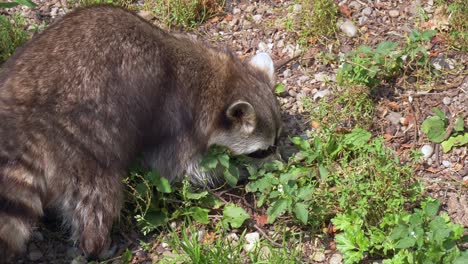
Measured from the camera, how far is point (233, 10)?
625 centimetres

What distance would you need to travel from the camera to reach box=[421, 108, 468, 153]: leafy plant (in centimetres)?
512

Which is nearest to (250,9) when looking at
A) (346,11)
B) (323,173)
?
(346,11)

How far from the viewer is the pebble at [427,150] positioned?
5.15m

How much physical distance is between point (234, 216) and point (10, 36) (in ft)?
7.34

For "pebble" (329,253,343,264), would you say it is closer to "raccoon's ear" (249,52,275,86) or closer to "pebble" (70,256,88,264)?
"raccoon's ear" (249,52,275,86)

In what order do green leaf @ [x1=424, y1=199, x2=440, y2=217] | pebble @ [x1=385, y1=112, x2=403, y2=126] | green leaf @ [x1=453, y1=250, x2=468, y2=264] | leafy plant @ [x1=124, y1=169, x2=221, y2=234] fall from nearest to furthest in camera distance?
green leaf @ [x1=453, y1=250, x2=468, y2=264], green leaf @ [x1=424, y1=199, x2=440, y2=217], leafy plant @ [x1=124, y1=169, x2=221, y2=234], pebble @ [x1=385, y1=112, x2=403, y2=126]

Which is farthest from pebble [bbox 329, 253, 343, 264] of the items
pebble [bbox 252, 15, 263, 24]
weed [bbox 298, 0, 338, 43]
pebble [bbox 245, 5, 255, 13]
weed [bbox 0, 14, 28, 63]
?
weed [bbox 0, 14, 28, 63]

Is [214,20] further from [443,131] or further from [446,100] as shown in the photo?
[443,131]

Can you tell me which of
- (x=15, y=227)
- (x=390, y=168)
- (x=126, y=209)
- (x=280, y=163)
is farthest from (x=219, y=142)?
(x=15, y=227)

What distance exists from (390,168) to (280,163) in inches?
28.9

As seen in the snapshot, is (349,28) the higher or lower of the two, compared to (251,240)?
higher

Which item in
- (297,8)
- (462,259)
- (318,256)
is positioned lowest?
(318,256)

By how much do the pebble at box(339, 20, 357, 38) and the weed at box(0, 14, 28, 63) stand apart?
241 centimetres

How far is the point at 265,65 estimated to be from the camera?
547 cm
